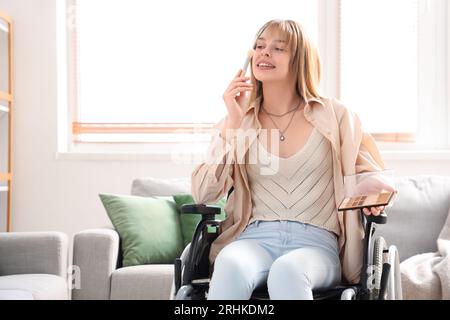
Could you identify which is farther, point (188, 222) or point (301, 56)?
point (188, 222)

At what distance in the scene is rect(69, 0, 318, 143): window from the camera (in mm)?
4094

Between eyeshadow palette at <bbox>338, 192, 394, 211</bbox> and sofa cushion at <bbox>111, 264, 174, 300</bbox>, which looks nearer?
eyeshadow palette at <bbox>338, 192, 394, 211</bbox>

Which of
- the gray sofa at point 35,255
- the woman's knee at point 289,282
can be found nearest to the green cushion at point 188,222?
the gray sofa at point 35,255

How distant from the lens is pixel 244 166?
2096mm

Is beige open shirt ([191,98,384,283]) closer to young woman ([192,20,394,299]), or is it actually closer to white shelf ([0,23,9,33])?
young woman ([192,20,394,299])

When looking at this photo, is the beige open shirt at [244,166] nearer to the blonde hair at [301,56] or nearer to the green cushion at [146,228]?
the blonde hair at [301,56]

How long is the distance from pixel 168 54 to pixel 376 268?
2480mm

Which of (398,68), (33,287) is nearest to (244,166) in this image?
(33,287)

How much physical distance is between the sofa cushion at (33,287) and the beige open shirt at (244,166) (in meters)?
0.77

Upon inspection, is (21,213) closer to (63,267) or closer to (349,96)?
(63,267)

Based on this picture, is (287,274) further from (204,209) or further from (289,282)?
(204,209)

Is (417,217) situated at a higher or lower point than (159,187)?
lower

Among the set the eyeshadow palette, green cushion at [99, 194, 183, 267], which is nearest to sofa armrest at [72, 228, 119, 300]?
green cushion at [99, 194, 183, 267]

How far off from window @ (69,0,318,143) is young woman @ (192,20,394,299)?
1.95m
